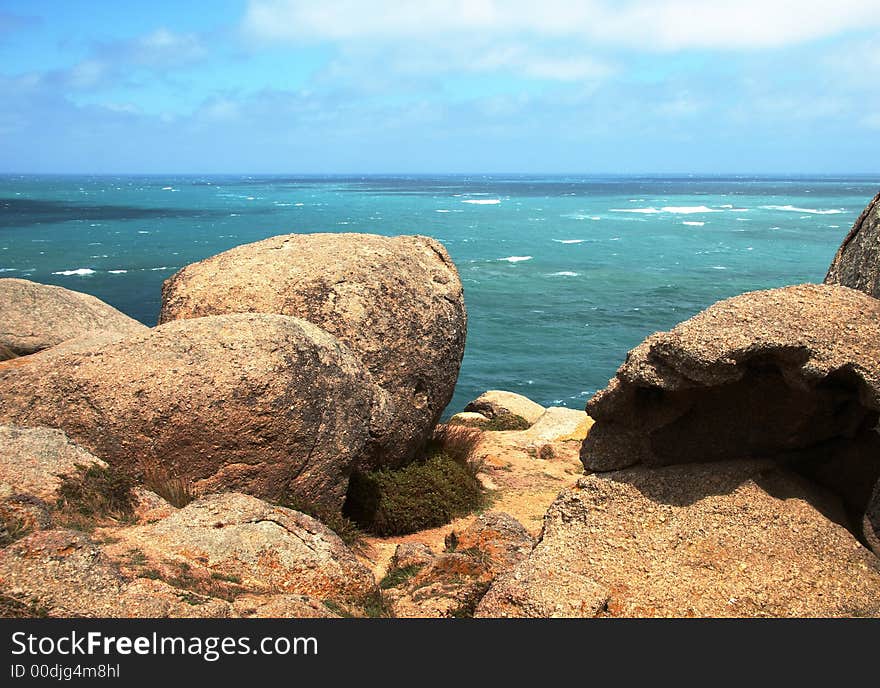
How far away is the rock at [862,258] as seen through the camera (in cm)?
671

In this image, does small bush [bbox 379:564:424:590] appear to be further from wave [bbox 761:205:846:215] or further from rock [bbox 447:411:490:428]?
wave [bbox 761:205:846:215]

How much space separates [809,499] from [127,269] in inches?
2256

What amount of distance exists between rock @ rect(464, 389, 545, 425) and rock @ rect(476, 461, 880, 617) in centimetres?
1464

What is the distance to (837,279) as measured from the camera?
24.2 feet

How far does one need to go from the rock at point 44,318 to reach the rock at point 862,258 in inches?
401

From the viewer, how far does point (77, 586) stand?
5488 mm

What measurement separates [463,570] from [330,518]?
185 centimetres

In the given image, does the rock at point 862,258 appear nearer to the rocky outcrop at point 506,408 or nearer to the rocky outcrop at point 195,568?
the rocky outcrop at point 195,568

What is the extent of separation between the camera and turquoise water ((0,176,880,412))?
35.9 meters

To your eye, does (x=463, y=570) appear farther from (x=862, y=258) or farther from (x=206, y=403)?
(x=862, y=258)

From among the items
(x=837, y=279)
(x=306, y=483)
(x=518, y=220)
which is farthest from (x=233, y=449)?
(x=518, y=220)

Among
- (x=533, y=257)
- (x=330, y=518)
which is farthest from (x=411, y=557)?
(x=533, y=257)

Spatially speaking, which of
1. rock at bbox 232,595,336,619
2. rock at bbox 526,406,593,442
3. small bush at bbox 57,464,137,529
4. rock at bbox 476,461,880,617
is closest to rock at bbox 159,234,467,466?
small bush at bbox 57,464,137,529

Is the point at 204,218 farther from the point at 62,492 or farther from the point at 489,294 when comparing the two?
the point at 62,492
